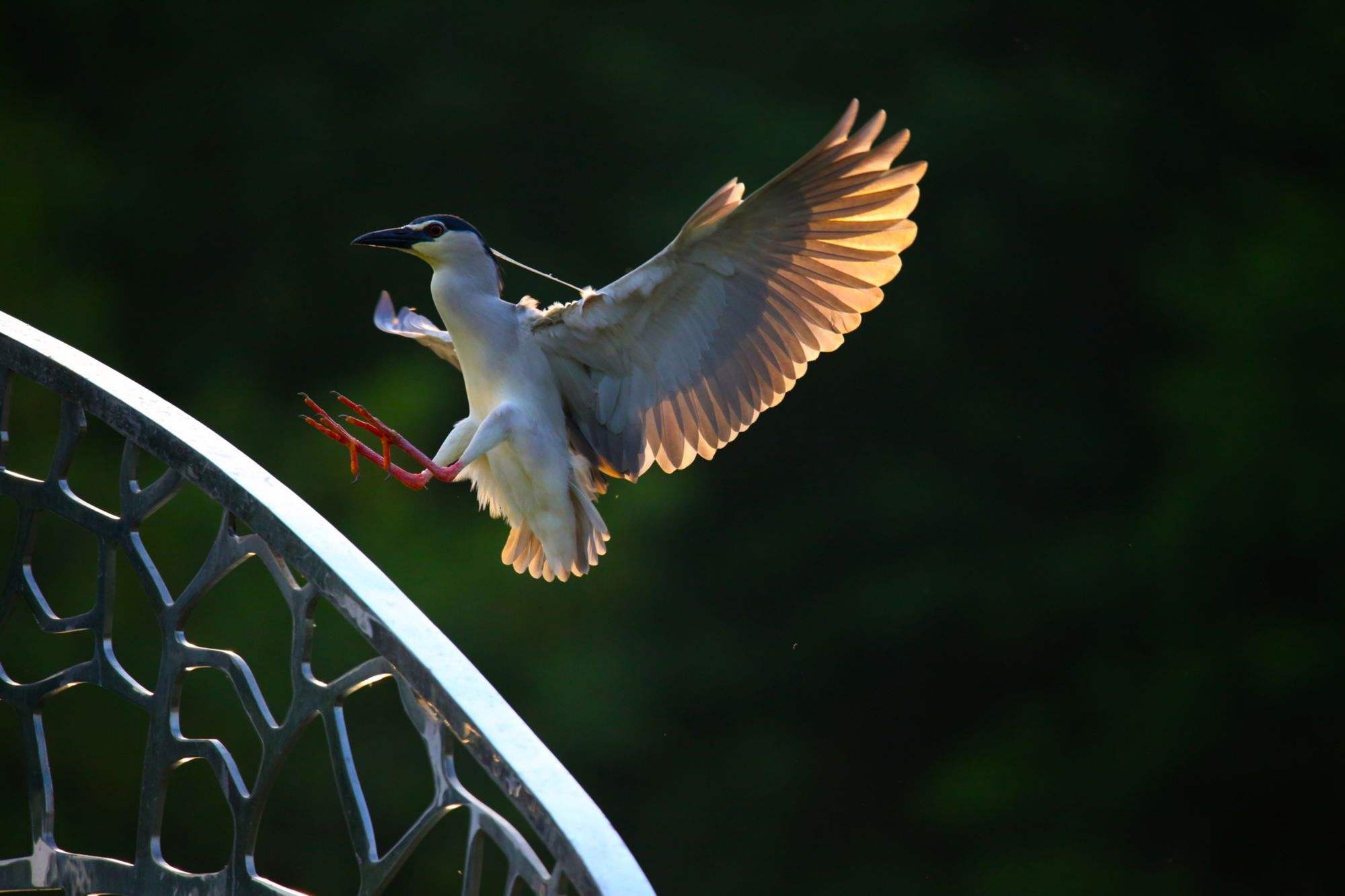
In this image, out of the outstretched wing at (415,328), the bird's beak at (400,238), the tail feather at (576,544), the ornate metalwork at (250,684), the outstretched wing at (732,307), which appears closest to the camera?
the ornate metalwork at (250,684)

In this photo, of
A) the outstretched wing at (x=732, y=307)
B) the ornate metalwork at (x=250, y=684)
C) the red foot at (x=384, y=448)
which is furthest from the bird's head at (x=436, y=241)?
the ornate metalwork at (x=250, y=684)

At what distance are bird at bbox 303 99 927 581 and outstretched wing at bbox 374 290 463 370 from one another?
195mm

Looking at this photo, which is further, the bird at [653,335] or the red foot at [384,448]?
the bird at [653,335]

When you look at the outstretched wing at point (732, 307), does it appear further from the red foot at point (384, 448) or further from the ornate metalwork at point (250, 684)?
the ornate metalwork at point (250, 684)

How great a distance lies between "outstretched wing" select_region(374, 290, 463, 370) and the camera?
2.62 metres

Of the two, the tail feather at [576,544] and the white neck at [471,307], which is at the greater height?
the white neck at [471,307]

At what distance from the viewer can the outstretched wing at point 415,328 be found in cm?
262

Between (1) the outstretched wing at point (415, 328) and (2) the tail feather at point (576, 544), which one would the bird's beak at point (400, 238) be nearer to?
(1) the outstretched wing at point (415, 328)

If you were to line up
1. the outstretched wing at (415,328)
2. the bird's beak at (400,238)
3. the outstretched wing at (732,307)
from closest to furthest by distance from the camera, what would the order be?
the outstretched wing at (732,307) → the bird's beak at (400,238) → the outstretched wing at (415,328)

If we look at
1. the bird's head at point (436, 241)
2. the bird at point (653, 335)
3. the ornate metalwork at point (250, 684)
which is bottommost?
the ornate metalwork at point (250, 684)

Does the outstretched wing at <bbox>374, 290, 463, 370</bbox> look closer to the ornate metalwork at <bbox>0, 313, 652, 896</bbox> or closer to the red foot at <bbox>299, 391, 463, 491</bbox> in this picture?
the red foot at <bbox>299, 391, 463, 491</bbox>

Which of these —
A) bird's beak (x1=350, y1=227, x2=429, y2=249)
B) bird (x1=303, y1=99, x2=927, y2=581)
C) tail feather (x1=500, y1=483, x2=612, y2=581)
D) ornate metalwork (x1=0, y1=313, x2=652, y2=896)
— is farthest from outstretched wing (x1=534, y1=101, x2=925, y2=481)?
ornate metalwork (x1=0, y1=313, x2=652, y2=896)

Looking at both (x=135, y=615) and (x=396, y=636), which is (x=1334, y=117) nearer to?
(x=135, y=615)

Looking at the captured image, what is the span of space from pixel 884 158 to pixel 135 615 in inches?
156
